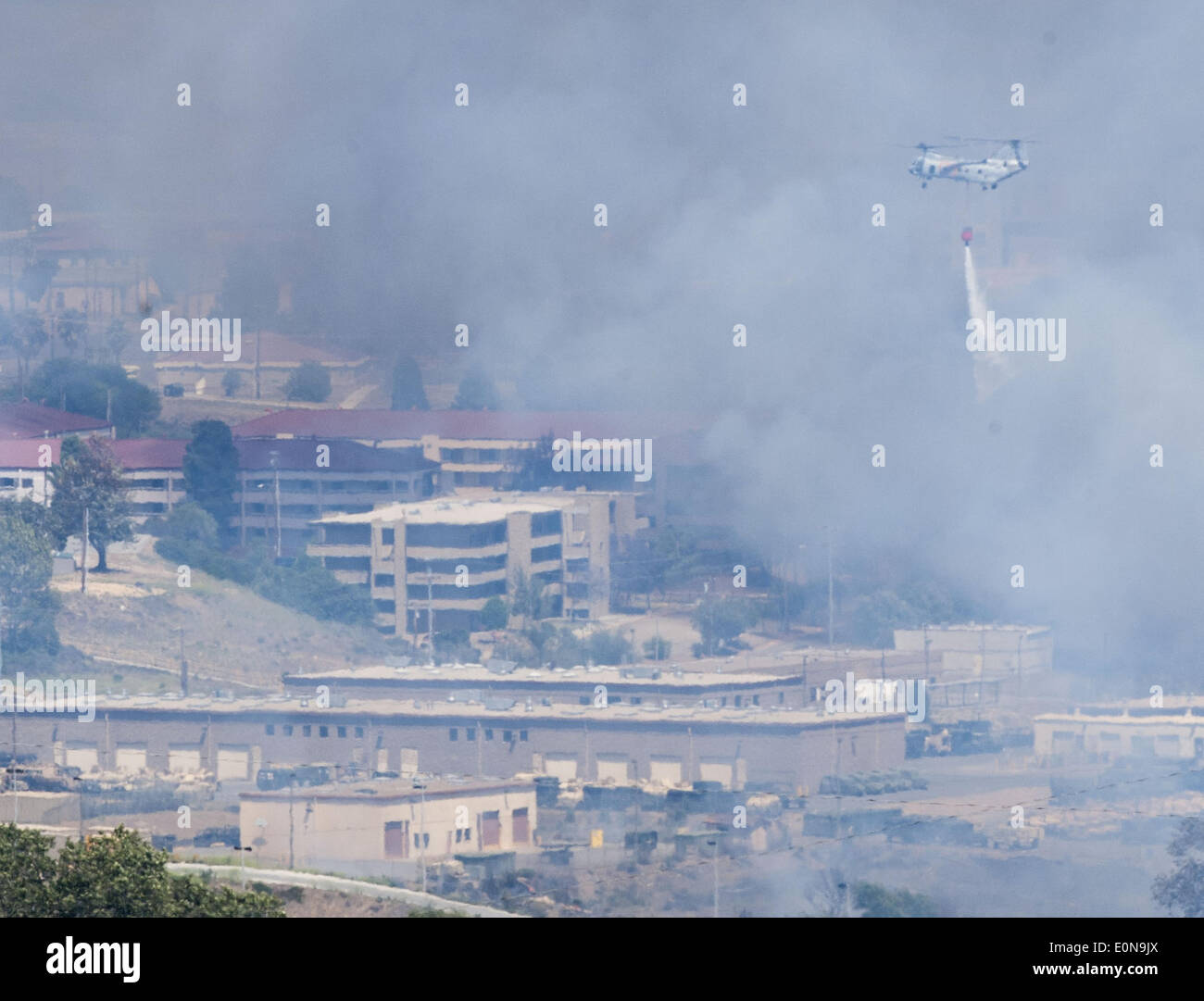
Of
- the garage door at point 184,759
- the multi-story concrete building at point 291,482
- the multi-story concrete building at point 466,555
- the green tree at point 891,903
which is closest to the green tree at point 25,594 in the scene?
the multi-story concrete building at point 291,482

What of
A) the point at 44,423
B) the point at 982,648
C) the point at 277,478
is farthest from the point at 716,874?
the point at 44,423

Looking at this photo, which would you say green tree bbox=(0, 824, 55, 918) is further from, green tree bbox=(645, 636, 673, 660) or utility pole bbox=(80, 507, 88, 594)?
green tree bbox=(645, 636, 673, 660)

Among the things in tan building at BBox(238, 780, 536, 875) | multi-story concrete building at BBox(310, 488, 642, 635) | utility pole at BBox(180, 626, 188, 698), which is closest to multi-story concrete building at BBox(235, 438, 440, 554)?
multi-story concrete building at BBox(310, 488, 642, 635)

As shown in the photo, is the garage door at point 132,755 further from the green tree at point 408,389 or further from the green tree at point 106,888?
the green tree at point 408,389

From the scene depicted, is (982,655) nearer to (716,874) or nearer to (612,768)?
(612,768)

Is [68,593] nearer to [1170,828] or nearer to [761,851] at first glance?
[761,851]

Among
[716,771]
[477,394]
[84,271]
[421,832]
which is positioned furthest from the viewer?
[84,271]
